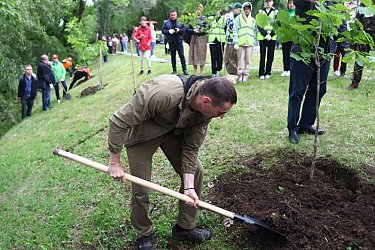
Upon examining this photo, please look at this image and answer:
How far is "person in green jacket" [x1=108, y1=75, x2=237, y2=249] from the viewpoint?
9.44 ft

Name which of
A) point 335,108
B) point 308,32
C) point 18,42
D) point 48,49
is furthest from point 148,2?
point 308,32

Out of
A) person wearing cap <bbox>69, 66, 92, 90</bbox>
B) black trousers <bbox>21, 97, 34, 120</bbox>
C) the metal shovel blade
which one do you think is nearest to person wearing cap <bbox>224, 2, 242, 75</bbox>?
the metal shovel blade

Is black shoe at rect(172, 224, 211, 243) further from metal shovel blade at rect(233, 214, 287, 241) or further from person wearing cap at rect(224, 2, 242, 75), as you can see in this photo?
person wearing cap at rect(224, 2, 242, 75)

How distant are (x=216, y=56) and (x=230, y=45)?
62 centimetres

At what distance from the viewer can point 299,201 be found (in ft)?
12.8

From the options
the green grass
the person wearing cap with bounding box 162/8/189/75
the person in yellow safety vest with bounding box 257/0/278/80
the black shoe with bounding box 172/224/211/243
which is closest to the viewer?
the black shoe with bounding box 172/224/211/243

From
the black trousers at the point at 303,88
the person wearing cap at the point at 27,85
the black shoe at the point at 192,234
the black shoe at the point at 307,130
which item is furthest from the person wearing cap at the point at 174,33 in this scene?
the black shoe at the point at 192,234

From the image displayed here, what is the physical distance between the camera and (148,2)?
39.8 meters

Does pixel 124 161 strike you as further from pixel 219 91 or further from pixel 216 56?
pixel 216 56

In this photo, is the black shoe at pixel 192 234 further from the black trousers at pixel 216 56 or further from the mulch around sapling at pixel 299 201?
the black trousers at pixel 216 56

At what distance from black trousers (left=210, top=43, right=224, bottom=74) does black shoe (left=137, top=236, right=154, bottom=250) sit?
7435 millimetres

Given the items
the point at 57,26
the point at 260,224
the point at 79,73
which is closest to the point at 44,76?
the point at 79,73

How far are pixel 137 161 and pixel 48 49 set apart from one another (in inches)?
898

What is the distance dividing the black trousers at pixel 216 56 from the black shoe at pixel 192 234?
283 inches
